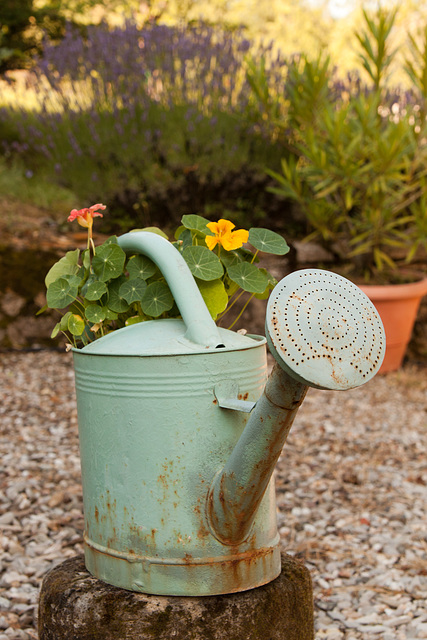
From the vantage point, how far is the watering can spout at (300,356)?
0.86 m

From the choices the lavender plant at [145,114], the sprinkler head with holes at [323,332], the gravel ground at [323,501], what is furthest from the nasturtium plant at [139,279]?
the lavender plant at [145,114]

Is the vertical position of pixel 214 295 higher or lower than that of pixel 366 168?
higher

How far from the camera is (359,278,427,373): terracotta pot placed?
3.90 m

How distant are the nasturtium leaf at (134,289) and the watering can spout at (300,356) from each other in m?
0.39

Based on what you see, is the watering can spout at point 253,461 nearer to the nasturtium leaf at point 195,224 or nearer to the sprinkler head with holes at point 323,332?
the sprinkler head with holes at point 323,332

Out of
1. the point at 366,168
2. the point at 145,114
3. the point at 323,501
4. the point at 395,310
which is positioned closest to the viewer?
the point at 323,501

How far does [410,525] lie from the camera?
2.16 meters

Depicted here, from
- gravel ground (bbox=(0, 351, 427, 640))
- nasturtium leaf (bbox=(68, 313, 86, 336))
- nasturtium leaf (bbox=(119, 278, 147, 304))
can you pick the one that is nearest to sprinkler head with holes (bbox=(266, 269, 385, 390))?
nasturtium leaf (bbox=(119, 278, 147, 304))

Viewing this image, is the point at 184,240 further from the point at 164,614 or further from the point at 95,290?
the point at 164,614

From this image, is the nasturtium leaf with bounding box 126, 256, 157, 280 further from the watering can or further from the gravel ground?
the gravel ground

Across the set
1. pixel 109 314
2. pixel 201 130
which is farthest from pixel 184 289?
pixel 201 130

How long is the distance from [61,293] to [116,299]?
11cm

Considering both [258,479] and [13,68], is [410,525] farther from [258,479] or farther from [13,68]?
[13,68]

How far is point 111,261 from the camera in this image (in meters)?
1.26
